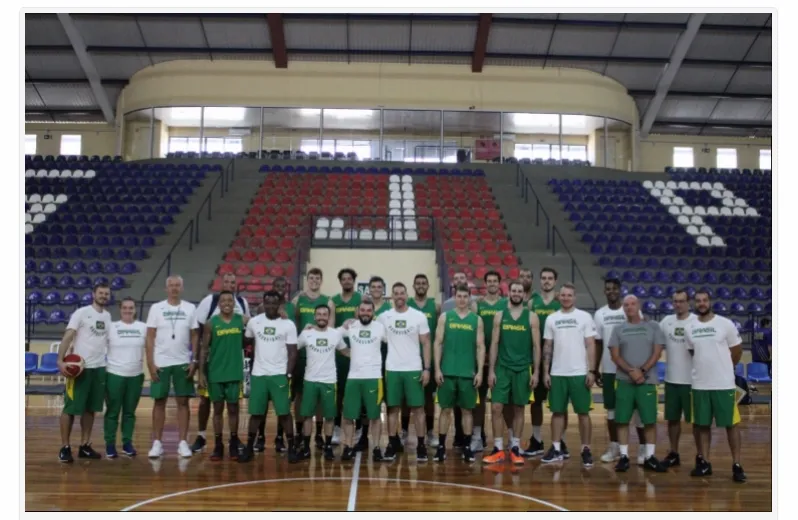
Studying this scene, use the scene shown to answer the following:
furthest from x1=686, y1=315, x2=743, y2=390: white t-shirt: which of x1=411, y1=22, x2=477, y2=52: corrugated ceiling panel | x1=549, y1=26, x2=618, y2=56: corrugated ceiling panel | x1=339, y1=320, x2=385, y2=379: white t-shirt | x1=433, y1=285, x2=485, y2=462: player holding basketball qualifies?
x1=549, y1=26, x2=618, y2=56: corrugated ceiling panel

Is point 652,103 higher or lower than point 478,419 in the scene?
higher

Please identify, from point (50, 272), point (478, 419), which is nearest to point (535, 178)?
point (50, 272)

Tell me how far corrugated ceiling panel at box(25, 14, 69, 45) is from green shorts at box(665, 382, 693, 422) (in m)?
21.3

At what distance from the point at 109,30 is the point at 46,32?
1.97m

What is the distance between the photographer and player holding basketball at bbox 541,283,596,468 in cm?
761

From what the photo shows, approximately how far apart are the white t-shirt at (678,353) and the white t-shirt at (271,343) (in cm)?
386

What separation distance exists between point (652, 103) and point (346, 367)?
2087cm

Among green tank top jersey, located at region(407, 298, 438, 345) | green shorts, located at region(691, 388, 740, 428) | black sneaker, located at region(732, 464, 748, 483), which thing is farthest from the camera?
green tank top jersey, located at region(407, 298, 438, 345)

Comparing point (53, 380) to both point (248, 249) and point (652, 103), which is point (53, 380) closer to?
point (248, 249)

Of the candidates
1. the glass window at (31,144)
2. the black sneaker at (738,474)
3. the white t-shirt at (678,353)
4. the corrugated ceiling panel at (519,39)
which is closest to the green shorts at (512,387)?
the white t-shirt at (678,353)

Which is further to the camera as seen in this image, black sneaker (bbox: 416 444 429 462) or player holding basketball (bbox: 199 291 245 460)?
player holding basketball (bbox: 199 291 245 460)

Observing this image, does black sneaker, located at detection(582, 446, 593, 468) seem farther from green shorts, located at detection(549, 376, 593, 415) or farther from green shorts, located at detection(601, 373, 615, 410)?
green shorts, located at detection(601, 373, 615, 410)

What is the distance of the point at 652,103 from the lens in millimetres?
25797

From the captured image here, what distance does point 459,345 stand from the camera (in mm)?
7805
